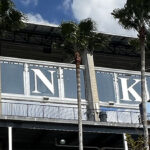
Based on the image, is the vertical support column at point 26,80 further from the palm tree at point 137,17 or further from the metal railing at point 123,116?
the palm tree at point 137,17

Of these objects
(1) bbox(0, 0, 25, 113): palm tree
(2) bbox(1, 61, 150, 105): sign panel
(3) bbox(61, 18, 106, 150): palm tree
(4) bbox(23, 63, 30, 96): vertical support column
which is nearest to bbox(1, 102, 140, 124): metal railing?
(4) bbox(23, 63, 30, 96): vertical support column

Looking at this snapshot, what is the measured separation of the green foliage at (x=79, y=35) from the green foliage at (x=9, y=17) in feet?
9.62

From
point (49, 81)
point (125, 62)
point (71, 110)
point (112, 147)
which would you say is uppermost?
point (125, 62)

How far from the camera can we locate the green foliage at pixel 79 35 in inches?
1294

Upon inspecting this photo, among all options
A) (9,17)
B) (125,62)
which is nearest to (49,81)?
(9,17)

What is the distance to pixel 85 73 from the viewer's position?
42.0 m

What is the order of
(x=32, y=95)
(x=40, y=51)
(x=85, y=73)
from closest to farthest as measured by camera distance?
(x=32, y=95)
(x=85, y=73)
(x=40, y=51)

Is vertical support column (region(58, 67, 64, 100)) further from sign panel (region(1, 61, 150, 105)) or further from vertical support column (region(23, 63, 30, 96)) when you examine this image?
vertical support column (region(23, 63, 30, 96))

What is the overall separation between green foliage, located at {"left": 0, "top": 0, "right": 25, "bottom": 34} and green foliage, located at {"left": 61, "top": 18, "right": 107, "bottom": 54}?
2933mm

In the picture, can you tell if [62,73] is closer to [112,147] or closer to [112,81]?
[112,81]

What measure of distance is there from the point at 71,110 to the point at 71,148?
337 centimetres

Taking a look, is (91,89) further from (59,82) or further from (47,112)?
(47,112)

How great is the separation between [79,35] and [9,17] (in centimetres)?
460

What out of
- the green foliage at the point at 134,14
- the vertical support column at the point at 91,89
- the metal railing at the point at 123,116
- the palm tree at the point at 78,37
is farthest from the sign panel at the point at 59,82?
the green foliage at the point at 134,14
